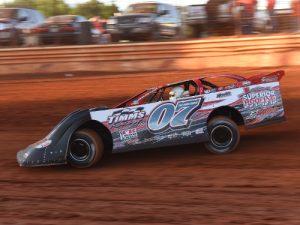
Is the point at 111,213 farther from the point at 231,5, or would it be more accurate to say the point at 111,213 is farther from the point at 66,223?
the point at 231,5

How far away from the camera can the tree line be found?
17688 millimetres

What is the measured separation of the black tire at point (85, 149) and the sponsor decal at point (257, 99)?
2.27 meters

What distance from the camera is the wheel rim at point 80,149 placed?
732 cm

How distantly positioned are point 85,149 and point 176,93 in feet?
5.28

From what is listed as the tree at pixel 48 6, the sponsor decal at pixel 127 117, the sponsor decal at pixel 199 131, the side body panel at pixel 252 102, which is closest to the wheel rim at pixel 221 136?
the sponsor decal at pixel 199 131

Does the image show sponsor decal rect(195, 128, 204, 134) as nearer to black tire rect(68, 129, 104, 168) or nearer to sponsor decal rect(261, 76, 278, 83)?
sponsor decal rect(261, 76, 278, 83)

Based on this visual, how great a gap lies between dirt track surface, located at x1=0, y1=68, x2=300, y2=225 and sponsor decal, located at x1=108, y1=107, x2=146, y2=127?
0.68 meters

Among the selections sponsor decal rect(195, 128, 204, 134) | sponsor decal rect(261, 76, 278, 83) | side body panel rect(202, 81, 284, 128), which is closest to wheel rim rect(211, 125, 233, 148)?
sponsor decal rect(195, 128, 204, 134)

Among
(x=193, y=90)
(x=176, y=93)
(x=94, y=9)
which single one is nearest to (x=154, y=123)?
(x=176, y=93)

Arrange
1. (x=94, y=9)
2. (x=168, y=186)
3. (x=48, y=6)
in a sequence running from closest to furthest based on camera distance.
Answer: (x=168, y=186)
(x=94, y=9)
(x=48, y=6)

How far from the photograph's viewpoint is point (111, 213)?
216 inches

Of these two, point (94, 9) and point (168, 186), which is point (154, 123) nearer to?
point (168, 186)

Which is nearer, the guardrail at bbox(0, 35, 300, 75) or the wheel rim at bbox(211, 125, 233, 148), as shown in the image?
the wheel rim at bbox(211, 125, 233, 148)

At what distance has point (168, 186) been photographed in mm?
6305
